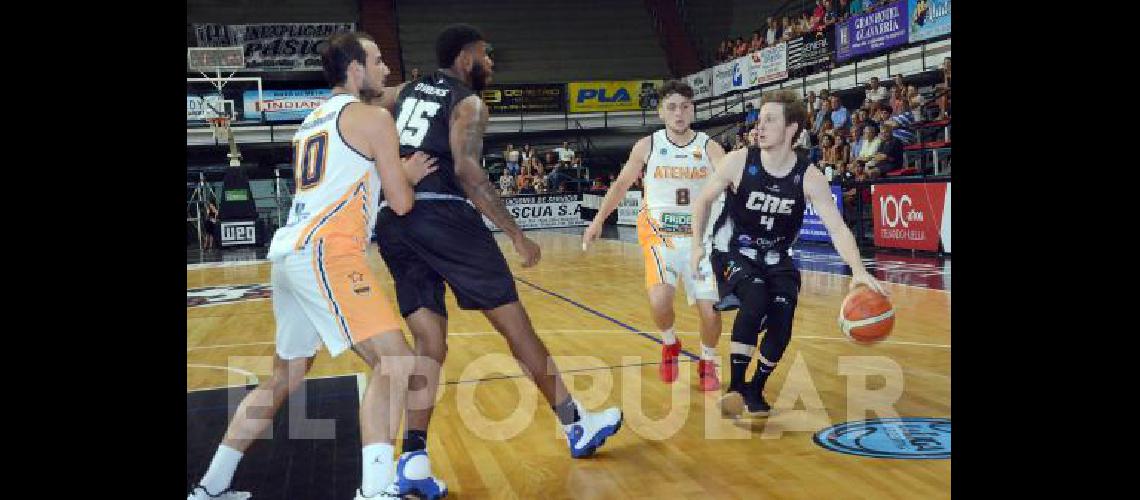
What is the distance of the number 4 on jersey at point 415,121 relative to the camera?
153 inches

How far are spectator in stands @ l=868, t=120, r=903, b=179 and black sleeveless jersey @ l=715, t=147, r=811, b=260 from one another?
10.3m

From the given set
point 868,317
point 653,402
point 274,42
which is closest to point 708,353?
point 653,402

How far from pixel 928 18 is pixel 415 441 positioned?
1603 cm

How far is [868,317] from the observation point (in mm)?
4711

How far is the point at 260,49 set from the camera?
31.5 meters

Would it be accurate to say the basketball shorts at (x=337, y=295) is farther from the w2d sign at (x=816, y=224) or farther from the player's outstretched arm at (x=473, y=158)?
the w2d sign at (x=816, y=224)

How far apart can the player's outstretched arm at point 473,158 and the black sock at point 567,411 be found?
0.81 m

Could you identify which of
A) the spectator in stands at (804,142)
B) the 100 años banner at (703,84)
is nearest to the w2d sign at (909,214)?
the spectator in stands at (804,142)

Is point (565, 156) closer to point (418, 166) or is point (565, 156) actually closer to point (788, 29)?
point (788, 29)

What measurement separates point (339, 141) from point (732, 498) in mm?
1970

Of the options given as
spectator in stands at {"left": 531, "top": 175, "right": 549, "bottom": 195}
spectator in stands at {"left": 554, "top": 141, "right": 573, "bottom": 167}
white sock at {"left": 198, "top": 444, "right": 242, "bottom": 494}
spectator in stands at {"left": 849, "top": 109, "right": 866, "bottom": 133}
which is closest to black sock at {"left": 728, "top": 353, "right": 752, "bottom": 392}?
white sock at {"left": 198, "top": 444, "right": 242, "bottom": 494}

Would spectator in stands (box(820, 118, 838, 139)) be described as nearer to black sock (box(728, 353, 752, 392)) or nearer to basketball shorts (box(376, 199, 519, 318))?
black sock (box(728, 353, 752, 392))
